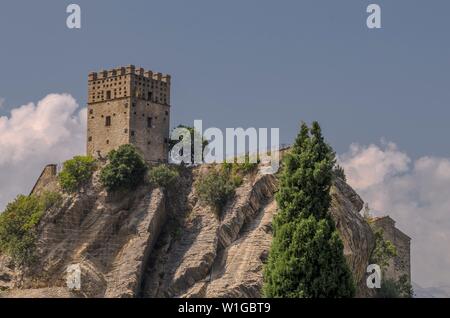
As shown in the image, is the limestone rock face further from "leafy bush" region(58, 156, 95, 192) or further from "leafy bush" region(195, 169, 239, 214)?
"leafy bush" region(58, 156, 95, 192)

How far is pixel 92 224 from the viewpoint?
95.1 metres

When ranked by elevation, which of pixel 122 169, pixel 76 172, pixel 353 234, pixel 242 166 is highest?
pixel 242 166

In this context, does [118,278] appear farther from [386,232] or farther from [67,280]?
[386,232]

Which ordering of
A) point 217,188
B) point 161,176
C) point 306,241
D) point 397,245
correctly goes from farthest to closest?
point 397,245
point 161,176
point 217,188
point 306,241

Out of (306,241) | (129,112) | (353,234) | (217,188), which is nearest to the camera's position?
(306,241)

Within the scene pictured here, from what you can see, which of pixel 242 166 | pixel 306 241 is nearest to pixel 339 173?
pixel 242 166

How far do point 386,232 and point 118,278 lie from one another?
36293 millimetres

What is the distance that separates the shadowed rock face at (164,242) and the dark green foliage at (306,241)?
93.7ft

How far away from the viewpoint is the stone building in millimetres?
107562

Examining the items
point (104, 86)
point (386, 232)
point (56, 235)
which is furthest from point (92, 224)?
point (386, 232)

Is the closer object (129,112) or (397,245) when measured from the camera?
(129,112)

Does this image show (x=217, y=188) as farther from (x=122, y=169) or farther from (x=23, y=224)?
(x=23, y=224)

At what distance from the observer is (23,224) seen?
9506 cm

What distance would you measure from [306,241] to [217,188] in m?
39.0
